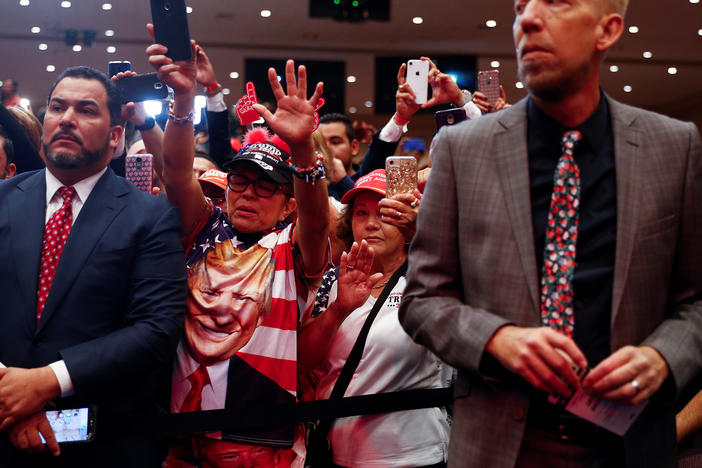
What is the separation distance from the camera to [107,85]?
221 cm

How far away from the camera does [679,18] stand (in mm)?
10523

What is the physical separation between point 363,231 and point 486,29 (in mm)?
9306

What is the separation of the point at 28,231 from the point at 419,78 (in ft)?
5.04

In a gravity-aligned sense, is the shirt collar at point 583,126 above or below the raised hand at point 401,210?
above

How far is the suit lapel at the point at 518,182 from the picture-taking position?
1461 mm

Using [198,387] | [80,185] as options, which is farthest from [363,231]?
[80,185]

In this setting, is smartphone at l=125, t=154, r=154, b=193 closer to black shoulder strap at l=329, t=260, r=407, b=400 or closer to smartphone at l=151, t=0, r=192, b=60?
smartphone at l=151, t=0, r=192, b=60

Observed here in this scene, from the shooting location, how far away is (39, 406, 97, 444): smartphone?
6.11 feet

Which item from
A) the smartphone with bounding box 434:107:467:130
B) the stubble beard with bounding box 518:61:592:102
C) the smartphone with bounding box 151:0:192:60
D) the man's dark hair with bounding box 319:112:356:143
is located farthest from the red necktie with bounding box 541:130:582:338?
the man's dark hair with bounding box 319:112:356:143

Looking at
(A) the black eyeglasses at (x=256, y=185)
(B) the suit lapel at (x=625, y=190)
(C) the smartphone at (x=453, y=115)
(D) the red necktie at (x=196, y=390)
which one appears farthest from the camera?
(A) the black eyeglasses at (x=256, y=185)

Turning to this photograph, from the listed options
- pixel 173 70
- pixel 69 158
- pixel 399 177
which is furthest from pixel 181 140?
pixel 399 177

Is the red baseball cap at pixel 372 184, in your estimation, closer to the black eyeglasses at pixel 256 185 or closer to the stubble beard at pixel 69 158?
the black eyeglasses at pixel 256 185

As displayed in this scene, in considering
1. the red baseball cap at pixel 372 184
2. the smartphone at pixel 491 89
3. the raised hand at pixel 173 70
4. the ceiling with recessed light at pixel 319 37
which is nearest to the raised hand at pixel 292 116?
the raised hand at pixel 173 70

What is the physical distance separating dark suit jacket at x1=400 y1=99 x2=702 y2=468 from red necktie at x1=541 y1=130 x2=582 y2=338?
0.03 meters
